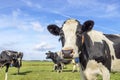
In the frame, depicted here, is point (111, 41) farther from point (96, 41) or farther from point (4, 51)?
point (4, 51)

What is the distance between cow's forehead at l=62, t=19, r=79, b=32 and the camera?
11445mm

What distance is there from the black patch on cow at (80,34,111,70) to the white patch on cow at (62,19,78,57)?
1362 mm

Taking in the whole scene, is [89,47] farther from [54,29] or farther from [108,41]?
[54,29]

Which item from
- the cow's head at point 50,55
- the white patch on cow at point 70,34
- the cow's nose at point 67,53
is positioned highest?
the cow's head at point 50,55

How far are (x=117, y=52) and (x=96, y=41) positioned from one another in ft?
4.37

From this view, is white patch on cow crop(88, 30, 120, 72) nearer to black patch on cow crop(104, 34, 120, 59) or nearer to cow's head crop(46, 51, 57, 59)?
black patch on cow crop(104, 34, 120, 59)

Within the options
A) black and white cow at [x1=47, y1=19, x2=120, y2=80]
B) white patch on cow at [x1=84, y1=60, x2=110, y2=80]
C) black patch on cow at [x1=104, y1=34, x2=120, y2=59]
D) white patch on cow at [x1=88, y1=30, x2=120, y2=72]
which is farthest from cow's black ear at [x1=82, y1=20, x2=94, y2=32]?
black patch on cow at [x1=104, y1=34, x2=120, y2=59]

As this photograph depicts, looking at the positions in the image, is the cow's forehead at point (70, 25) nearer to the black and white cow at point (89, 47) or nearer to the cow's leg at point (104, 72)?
the black and white cow at point (89, 47)

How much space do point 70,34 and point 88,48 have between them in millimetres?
1927

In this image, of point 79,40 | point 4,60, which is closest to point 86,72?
point 79,40

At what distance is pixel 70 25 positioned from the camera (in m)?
11.6

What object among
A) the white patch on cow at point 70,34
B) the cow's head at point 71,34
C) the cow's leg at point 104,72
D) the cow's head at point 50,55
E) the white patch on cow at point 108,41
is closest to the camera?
the cow's head at point 71,34

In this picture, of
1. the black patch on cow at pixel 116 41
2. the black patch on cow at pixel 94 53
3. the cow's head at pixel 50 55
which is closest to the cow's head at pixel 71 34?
the black patch on cow at pixel 94 53

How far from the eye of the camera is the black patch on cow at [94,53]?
12688 millimetres
